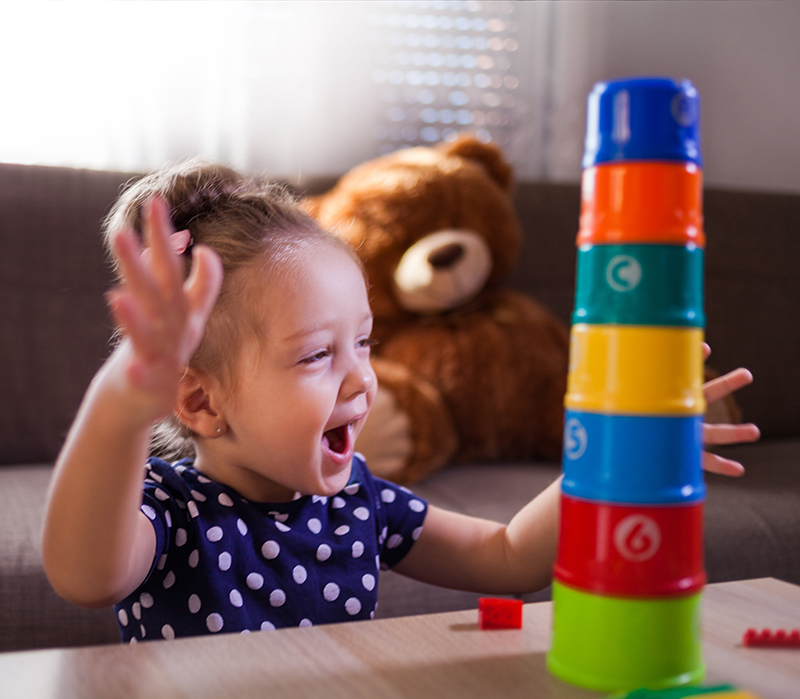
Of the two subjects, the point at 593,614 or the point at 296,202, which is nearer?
the point at 593,614

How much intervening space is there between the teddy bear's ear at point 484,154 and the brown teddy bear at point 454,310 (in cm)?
5

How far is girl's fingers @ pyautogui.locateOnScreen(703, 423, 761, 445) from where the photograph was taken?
66cm

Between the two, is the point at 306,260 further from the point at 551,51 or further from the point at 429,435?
the point at 551,51

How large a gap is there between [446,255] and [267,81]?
2.99ft

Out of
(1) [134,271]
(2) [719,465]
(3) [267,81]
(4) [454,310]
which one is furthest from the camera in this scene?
(3) [267,81]

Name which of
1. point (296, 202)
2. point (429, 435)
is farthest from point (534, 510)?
point (429, 435)

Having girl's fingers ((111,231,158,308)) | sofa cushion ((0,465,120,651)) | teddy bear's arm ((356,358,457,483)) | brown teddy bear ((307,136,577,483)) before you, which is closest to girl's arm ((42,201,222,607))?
girl's fingers ((111,231,158,308))

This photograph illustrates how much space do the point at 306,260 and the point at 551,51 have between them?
2081 millimetres

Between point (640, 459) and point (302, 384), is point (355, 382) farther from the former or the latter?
point (640, 459)

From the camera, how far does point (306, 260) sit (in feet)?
2.40

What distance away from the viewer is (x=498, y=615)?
0.55 meters

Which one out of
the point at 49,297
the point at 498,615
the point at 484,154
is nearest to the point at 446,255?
the point at 484,154

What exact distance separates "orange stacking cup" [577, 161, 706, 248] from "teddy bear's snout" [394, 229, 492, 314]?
47.3 inches

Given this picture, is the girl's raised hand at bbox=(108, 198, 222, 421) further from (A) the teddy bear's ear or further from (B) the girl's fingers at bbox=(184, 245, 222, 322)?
(A) the teddy bear's ear
